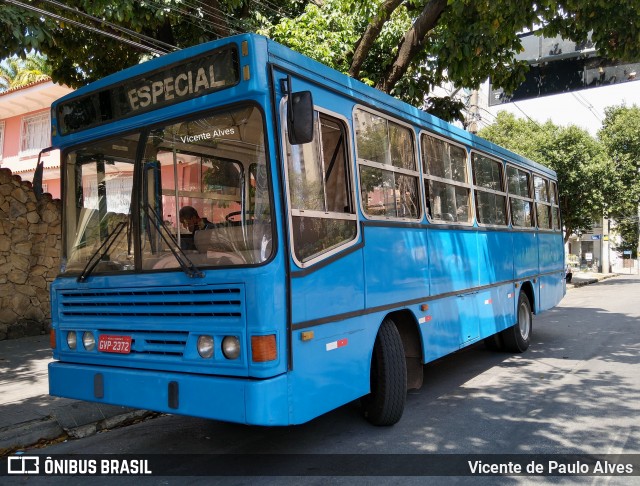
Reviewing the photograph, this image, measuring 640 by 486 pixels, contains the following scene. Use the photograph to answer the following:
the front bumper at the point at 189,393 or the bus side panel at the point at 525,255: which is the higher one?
A: the bus side panel at the point at 525,255

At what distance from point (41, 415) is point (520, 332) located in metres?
6.85

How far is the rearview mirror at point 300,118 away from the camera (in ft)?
12.0

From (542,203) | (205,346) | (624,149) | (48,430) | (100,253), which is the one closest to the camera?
(205,346)

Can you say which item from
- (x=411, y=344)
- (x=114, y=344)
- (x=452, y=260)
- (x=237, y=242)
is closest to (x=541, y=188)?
(x=452, y=260)

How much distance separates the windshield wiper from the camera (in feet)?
12.5

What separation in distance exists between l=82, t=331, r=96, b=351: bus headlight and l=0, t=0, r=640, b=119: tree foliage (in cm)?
437

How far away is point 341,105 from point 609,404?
4184mm

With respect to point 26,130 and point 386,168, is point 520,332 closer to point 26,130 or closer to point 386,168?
point 386,168

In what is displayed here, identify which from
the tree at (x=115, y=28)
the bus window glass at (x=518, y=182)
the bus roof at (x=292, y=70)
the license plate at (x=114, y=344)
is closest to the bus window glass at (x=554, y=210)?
the bus window glass at (x=518, y=182)

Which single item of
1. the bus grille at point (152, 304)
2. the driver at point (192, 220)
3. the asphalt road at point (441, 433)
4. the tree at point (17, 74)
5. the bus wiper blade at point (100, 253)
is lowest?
the asphalt road at point (441, 433)

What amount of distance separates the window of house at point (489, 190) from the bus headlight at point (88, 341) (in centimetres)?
488

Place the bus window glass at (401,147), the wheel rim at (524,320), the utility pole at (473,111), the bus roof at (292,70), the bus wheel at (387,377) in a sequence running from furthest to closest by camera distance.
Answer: the utility pole at (473,111), the wheel rim at (524,320), the bus window glass at (401,147), the bus wheel at (387,377), the bus roof at (292,70)

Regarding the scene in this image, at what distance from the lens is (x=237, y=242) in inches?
152

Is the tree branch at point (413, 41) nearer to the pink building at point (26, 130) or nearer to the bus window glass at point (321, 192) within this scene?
the bus window glass at point (321, 192)
